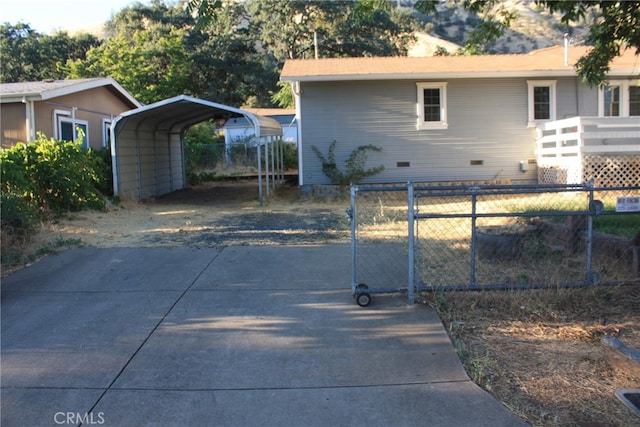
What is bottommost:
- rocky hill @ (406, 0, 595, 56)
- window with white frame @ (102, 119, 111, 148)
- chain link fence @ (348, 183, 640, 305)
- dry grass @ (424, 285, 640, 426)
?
dry grass @ (424, 285, 640, 426)

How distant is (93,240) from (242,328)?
5.14m

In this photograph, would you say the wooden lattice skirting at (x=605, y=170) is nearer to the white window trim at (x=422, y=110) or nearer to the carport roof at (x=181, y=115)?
the white window trim at (x=422, y=110)

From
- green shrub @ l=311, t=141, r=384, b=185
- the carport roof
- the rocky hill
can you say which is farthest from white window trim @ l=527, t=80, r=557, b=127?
the rocky hill

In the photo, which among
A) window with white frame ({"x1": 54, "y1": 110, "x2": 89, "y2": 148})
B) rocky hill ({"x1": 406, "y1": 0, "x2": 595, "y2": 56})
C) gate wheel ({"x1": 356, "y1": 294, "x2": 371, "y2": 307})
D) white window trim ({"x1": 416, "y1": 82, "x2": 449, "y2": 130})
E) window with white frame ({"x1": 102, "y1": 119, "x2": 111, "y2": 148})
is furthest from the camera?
rocky hill ({"x1": 406, "y1": 0, "x2": 595, "y2": 56})

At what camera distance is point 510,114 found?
53.4ft

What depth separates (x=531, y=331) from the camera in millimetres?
4984

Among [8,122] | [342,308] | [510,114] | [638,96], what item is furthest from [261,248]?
[638,96]

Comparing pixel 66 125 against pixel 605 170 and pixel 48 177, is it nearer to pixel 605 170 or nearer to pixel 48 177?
pixel 48 177

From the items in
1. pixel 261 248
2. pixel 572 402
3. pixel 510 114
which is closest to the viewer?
pixel 572 402

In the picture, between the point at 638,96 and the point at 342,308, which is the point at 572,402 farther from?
the point at 638,96

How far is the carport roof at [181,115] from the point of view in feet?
46.1

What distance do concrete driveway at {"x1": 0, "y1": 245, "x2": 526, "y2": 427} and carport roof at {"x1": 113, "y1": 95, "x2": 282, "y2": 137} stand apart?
7778mm

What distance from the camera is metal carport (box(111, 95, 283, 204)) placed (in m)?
14.4

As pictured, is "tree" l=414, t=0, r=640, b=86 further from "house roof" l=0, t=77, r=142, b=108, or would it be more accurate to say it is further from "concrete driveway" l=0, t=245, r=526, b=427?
"house roof" l=0, t=77, r=142, b=108
